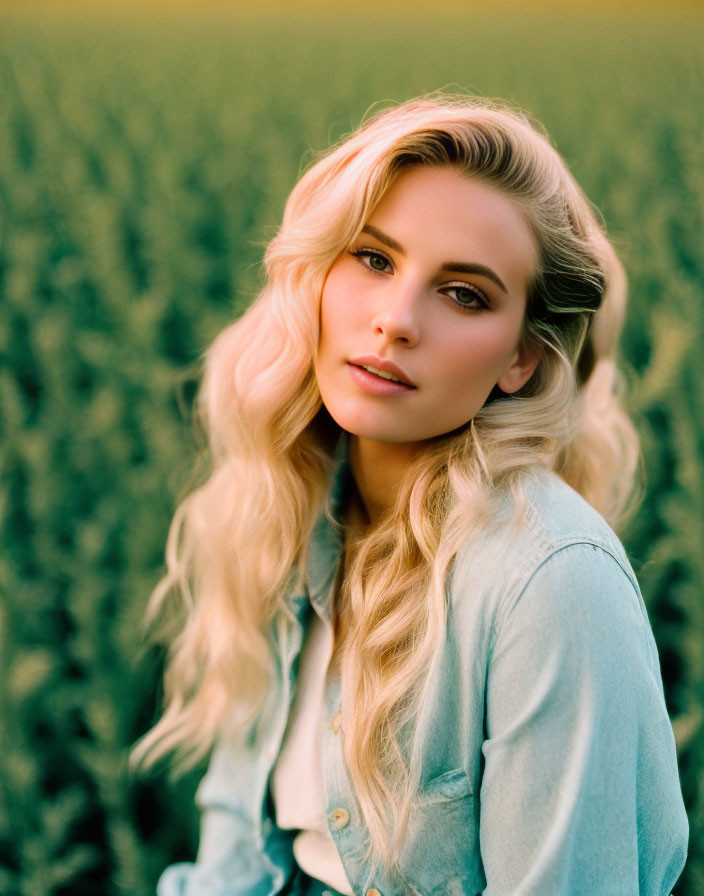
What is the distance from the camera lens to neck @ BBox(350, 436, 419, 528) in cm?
165

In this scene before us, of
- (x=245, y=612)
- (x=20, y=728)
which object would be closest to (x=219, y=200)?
(x=20, y=728)

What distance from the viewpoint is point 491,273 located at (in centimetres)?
141

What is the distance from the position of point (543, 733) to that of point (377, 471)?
0.60 meters

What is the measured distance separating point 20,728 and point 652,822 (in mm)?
1782

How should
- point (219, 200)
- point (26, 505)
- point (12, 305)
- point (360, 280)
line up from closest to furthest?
point (360, 280) < point (26, 505) < point (12, 305) < point (219, 200)

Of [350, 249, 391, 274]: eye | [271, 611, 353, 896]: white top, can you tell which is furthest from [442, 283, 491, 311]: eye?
[271, 611, 353, 896]: white top

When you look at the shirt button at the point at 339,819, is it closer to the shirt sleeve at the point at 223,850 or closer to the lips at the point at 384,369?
the shirt sleeve at the point at 223,850

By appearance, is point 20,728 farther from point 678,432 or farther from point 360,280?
point 678,432

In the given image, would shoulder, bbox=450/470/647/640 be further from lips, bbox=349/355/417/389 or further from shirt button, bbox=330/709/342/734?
shirt button, bbox=330/709/342/734

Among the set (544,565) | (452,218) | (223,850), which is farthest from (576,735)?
(223,850)

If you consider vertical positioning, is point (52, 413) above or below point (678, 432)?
below

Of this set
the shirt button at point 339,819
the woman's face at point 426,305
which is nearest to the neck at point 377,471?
the woman's face at point 426,305

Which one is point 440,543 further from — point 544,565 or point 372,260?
point 372,260

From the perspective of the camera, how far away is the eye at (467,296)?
143 centimetres
